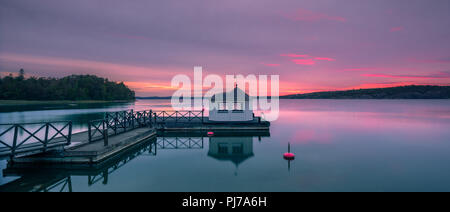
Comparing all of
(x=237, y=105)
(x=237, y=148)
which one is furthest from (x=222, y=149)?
(x=237, y=105)

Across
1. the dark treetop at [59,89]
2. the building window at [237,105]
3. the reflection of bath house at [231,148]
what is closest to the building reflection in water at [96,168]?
the reflection of bath house at [231,148]

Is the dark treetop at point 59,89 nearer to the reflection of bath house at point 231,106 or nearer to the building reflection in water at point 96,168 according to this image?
the building reflection in water at point 96,168

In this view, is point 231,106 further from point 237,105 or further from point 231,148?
point 231,148

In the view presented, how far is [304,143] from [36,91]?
123 metres

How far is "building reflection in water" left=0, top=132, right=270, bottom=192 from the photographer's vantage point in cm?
968

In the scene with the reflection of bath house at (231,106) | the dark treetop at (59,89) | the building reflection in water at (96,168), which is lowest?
the building reflection in water at (96,168)

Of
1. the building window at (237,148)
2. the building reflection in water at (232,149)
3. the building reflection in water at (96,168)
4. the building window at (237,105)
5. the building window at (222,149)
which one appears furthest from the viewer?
the building window at (237,105)

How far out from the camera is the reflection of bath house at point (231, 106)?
23109 mm

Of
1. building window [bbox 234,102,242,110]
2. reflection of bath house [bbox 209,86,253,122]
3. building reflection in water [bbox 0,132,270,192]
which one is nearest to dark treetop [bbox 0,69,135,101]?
building reflection in water [bbox 0,132,270,192]

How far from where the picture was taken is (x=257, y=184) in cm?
1058

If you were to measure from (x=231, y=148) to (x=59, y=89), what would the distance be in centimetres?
12153

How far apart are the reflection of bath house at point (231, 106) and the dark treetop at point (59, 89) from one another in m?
113

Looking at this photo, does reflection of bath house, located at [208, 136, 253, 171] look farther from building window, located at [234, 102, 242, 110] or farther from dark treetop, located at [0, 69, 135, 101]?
dark treetop, located at [0, 69, 135, 101]
